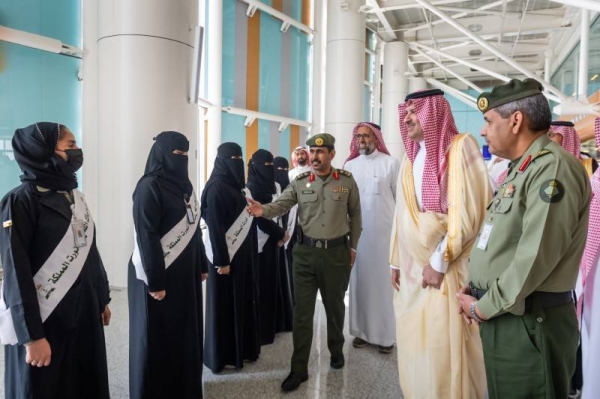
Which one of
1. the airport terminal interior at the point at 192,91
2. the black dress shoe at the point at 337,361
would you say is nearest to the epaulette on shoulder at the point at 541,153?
the airport terminal interior at the point at 192,91

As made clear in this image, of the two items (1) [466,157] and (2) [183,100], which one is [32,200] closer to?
(1) [466,157]

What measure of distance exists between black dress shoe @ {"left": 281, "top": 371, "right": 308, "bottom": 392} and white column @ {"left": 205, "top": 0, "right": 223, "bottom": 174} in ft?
11.5

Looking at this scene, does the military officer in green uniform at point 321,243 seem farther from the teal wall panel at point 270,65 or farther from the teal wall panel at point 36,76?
the teal wall panel at point 270,65

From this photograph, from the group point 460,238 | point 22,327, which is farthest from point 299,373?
point 22,327

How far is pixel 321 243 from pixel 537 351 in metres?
1.50

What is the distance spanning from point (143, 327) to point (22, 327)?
2.04ft

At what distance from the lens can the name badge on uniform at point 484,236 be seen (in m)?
1.60

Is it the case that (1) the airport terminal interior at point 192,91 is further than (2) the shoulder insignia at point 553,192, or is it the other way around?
(1) the airport terminal interior at point 192,91

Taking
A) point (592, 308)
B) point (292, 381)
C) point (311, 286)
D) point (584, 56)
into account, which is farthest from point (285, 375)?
point (584, 56)

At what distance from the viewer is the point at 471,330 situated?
210 centimetres

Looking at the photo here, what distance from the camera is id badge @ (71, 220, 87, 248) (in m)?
1.92

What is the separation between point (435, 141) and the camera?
2.20 metres

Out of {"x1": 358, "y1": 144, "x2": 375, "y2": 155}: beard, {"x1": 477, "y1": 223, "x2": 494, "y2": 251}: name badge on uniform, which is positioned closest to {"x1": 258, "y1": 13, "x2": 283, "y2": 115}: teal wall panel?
{"x1": 358, "y1": 144, "x2": 375, "y2": 155}: beard

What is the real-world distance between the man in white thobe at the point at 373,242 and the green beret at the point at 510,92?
5.68 feet
